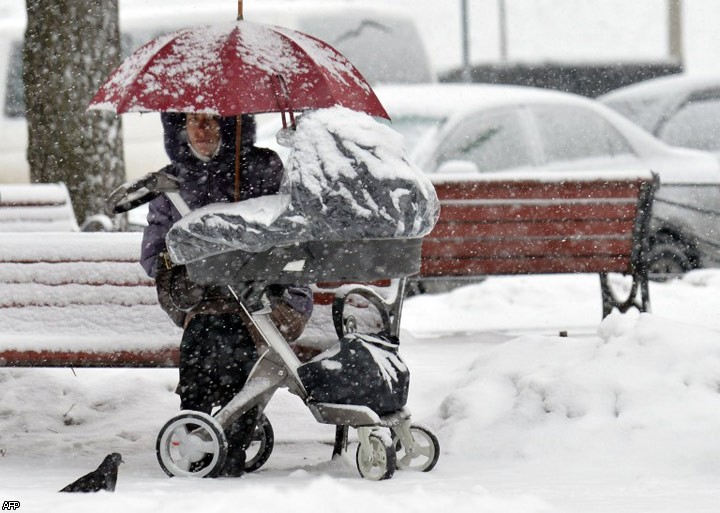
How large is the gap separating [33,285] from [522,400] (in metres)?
1.98

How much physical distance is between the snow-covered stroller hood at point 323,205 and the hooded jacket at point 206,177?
1.30 ft

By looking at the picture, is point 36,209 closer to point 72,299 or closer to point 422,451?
point 72,299

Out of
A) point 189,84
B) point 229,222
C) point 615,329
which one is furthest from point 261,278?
point 615,329

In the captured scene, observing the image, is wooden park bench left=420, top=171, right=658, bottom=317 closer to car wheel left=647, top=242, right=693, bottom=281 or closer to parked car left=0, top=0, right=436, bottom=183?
car wheel left=647, top=242, right=693, bottom=281

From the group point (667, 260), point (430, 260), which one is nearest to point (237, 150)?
point (430, 260)

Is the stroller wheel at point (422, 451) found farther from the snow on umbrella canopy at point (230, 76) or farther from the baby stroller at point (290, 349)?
the snow on umbrella canopy at point (230, 76)

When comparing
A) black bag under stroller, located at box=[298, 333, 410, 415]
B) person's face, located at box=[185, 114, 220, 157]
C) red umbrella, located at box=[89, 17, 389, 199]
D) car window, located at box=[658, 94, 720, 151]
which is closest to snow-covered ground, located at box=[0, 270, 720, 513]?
black bag under stroller, located at box=[298, 333, 410, 415]

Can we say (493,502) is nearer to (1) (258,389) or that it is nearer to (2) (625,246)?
(1) (258,389)

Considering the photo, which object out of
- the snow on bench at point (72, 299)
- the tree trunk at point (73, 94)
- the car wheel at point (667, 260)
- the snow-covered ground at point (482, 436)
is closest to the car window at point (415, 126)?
the car wheel at point (667, 260)

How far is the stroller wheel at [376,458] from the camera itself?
4.87 meters

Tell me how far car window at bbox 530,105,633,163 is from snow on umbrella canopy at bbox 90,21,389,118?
18.6ft

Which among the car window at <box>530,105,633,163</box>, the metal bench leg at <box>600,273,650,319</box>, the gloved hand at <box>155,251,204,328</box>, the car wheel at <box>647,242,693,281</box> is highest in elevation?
the gloved hand at <box>155,251,204,328</box>

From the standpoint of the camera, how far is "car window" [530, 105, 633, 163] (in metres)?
10.9

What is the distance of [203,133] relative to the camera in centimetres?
527
